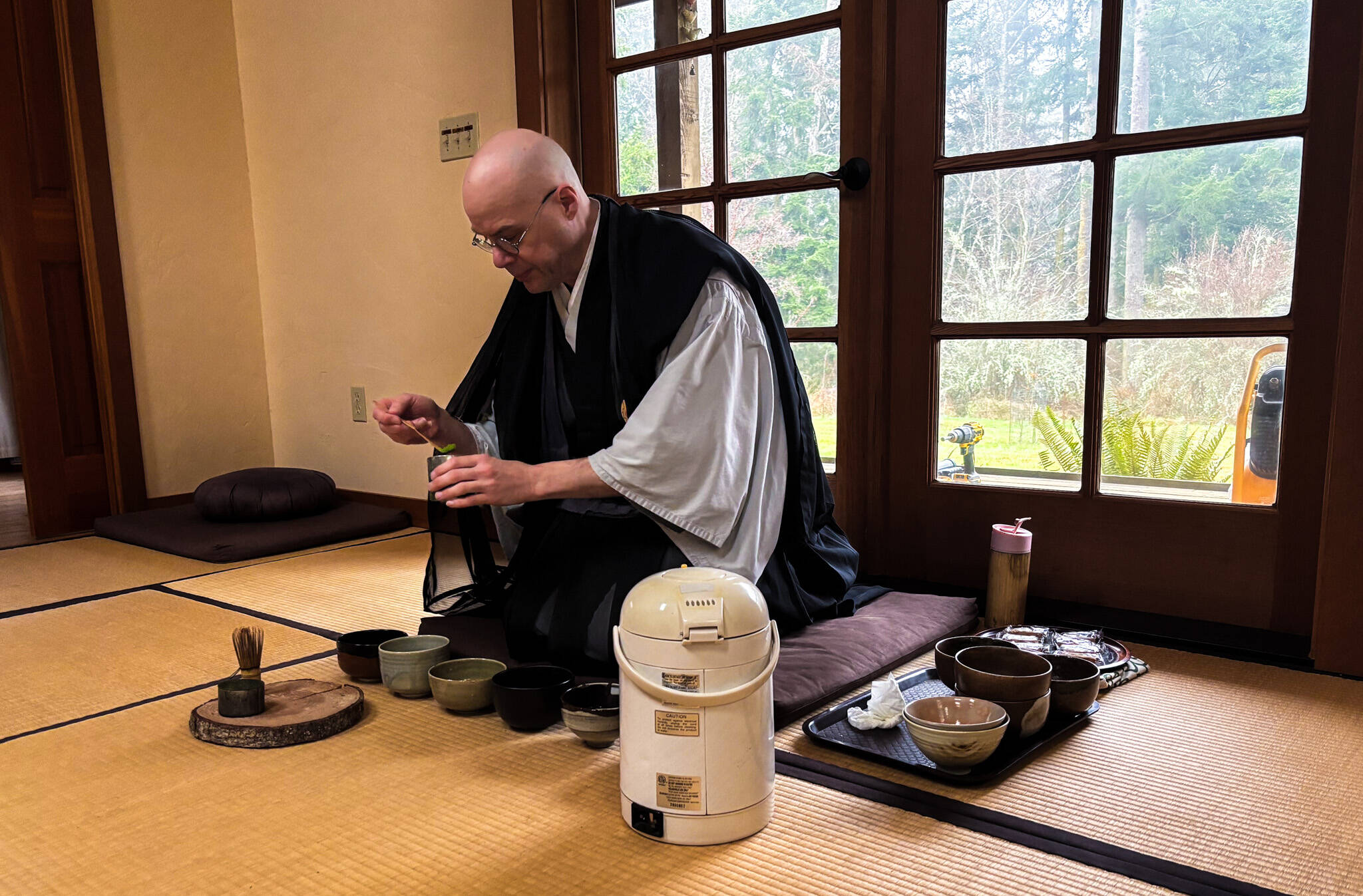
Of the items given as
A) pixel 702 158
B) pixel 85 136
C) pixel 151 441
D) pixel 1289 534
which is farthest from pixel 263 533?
pixel 1289 534

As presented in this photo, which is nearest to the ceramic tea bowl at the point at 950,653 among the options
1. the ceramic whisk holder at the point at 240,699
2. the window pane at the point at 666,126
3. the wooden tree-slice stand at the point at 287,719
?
the wooden tree-slice stand at the point at 287,719

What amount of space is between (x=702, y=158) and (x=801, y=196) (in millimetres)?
340

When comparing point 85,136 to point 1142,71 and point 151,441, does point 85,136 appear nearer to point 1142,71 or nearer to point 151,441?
point 151,441

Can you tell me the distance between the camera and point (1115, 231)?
2113 millimetres

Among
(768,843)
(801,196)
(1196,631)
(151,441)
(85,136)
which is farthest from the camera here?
(151,441)

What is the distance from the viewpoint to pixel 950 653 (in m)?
1.67

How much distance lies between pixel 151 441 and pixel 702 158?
239cm

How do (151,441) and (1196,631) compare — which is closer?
(1196,631)

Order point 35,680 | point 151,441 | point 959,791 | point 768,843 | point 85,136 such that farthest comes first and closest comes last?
point 151,441 → point 85,136 → point 35,680 → point 959,791 → point 768,843

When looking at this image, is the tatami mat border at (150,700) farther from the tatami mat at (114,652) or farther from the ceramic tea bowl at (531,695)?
the ceramic tea bowl at (531,695)

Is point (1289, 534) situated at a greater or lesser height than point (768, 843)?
greater

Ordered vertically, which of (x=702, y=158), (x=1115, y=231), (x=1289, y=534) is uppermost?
(x=702, y=158)

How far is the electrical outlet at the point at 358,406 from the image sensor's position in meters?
3.60

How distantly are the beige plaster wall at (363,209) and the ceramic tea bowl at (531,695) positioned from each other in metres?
1.68
